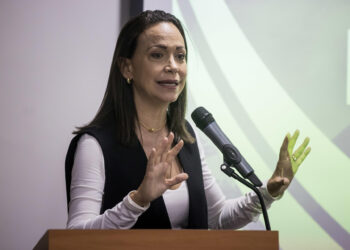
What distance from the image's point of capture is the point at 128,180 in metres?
2.03

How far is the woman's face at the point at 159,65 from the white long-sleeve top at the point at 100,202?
27 centimetres

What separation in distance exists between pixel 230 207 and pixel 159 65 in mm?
566

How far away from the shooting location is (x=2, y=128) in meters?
2.65

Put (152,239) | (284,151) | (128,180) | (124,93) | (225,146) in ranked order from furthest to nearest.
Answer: (124,93) < (128,180) < (284,151) < (225,146) < (152,239)

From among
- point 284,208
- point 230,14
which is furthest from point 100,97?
point 284,208

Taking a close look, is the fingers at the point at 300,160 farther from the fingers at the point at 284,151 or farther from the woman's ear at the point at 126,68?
the woman's ear at the point at 126,68

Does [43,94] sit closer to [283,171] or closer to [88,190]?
[88,190]

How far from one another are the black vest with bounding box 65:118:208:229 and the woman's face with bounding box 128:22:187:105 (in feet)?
0.59

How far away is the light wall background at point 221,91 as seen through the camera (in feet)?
8.78

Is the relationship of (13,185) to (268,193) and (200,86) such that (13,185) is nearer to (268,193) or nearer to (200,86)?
(200,86)

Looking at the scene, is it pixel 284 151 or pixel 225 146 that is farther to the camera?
pixel 284 151

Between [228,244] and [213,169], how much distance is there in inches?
54.7

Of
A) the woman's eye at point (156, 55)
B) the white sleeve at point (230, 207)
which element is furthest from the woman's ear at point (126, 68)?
the white sleeve at point (230, 207)


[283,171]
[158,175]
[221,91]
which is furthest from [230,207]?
[221,91]
